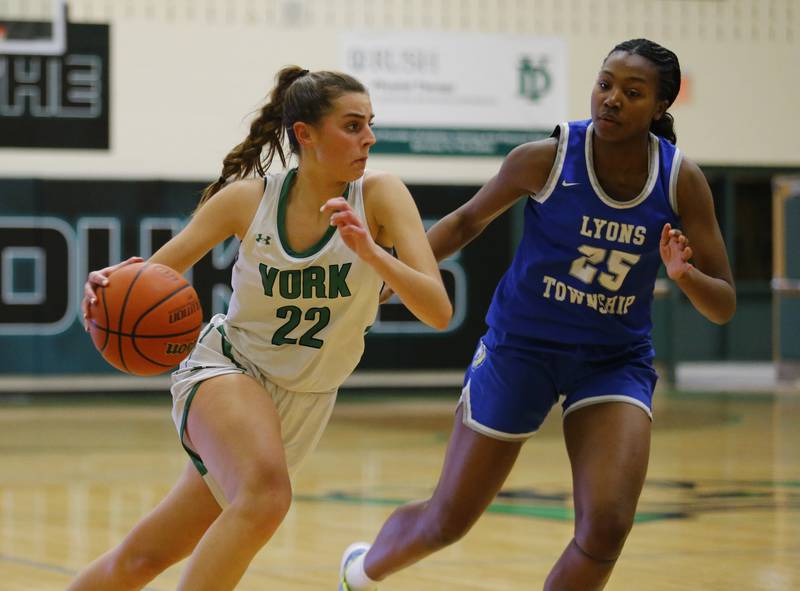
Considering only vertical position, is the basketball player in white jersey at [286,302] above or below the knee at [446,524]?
above

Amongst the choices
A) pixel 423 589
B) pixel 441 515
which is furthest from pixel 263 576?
pixel 441 515

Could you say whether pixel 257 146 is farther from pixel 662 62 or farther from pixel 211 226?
pixel 662 62

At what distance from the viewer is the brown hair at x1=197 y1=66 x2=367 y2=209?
3.41m

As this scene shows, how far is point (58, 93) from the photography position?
1280 centimetres

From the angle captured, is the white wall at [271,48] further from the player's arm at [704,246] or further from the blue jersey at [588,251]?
the player's arm at [704,246]

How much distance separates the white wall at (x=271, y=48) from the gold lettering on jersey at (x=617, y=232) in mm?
9807

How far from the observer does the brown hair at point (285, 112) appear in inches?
134

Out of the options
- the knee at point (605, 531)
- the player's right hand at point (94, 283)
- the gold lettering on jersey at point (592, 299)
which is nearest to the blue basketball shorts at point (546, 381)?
the gold lettering on jersey at point (592, 299)

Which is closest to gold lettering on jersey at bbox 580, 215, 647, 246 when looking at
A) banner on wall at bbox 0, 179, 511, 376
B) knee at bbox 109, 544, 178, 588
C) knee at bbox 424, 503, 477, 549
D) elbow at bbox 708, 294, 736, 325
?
elbow at bbox 708, 294, 736, 325

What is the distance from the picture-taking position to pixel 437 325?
10.8 feet

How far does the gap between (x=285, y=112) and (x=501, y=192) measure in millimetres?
634

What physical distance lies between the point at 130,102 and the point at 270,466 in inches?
419

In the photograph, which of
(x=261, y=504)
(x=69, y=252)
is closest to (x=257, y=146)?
(x=261, y=504)

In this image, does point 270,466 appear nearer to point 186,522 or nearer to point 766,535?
point 186,522
